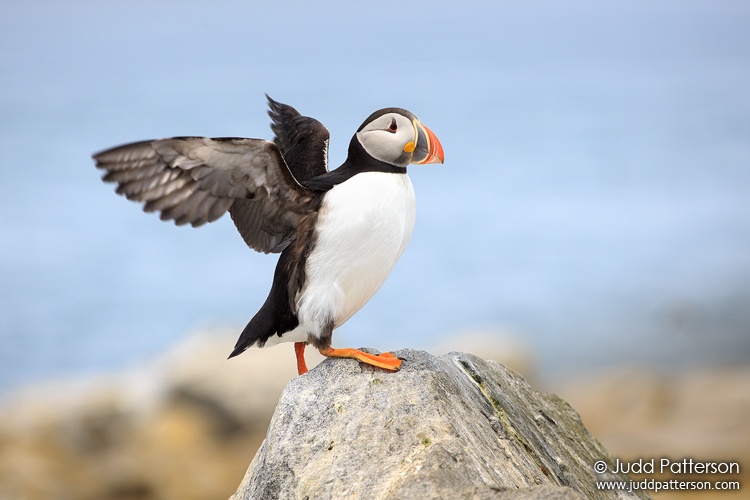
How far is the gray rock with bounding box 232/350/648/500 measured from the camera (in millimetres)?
4605

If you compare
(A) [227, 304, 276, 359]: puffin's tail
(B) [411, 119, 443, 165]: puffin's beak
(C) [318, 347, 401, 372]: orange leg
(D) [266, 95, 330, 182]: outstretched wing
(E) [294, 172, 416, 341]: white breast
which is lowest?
(C) [318, 347, 401, 372]: orange leg

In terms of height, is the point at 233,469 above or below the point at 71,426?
below

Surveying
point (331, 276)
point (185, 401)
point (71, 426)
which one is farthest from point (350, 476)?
point (71, 426)

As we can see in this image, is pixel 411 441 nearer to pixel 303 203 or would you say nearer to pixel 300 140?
pixel 303 203

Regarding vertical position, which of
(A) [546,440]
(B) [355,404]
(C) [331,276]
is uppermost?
(C) [331,276]

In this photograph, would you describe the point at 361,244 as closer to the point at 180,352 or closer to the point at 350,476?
the point at 350,476

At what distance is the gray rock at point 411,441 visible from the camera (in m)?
4.61

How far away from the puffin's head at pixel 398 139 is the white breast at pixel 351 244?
151 mm

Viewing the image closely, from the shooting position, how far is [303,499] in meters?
4.81

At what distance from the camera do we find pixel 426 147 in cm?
586

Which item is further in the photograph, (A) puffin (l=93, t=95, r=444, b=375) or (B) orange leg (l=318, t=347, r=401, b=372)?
(A) puffin (l=93, t=95, r=444, b=375)

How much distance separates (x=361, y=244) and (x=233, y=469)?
733 cm

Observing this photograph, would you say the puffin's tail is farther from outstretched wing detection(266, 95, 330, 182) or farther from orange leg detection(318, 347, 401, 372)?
outstretched wing detection(266, 95, 330, 182)

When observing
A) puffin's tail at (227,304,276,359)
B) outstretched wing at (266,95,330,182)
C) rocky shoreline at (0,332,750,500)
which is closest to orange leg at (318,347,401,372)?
puffin's tail at (227,304,276,359)
